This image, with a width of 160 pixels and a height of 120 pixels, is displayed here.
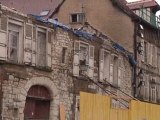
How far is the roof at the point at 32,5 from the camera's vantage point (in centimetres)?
4406

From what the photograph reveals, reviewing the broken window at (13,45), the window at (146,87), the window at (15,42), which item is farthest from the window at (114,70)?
the broken window at (13,45)

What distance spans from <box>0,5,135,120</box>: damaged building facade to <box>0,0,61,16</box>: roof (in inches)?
580

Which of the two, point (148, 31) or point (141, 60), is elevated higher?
point (148, 31)

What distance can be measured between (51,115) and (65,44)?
152 inches

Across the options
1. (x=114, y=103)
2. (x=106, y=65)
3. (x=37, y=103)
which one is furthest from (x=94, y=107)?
(x=106, y=65)

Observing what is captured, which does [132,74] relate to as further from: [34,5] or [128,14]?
[34,5]

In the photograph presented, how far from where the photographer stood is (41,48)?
80.6 feet

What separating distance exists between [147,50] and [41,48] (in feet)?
50.9

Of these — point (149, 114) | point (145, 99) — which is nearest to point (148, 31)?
point (145, 99)

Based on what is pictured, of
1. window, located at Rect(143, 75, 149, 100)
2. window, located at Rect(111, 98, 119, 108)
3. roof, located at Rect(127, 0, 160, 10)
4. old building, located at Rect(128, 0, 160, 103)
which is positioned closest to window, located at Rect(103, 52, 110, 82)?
old building, located at Rect(128, 0, 160, 103)

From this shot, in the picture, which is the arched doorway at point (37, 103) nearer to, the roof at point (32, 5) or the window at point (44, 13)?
the window at point (44, 13)

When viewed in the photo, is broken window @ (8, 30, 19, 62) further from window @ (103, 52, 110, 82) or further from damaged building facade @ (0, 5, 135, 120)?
window @ (103, 52, 110, 82)

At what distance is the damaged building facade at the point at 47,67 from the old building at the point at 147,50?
5940 mm

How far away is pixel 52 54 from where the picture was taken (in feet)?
81.7
